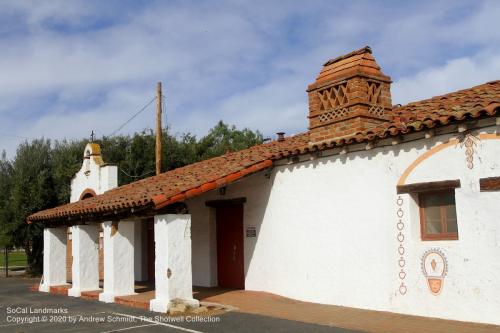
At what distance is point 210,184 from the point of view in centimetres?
1134

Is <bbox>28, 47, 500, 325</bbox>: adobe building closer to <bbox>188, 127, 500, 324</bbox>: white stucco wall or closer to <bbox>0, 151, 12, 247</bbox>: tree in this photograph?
<bbox>188, 127, 500, 324</bbox>: white stucco wall

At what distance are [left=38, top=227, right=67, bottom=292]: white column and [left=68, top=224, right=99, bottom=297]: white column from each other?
2.17 meters

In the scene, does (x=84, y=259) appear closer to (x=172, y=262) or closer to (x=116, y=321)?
(x=172, y=262)

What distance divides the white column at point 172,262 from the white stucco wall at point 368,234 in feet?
7.52

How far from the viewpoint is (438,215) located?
9062 millimetres

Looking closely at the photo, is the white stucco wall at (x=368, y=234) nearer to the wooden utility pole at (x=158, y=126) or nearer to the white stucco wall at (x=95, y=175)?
the white stucco wall at (x=95, y=175)

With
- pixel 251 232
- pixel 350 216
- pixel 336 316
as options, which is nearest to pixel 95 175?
pixel 251 232

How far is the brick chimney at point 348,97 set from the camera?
11055 mm

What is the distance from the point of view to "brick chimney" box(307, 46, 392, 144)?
11.1 metres

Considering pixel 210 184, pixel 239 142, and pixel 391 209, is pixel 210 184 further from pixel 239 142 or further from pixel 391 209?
pixel 239 142

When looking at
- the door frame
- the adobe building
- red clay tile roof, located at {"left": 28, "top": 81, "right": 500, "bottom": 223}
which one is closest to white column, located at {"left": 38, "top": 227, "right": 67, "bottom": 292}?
the adobe building

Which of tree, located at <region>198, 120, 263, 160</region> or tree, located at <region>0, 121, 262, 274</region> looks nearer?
tree, located at <region>0, 121, 262, 274</region>

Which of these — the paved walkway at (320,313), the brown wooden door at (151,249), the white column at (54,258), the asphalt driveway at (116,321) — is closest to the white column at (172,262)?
the asphalt driveway at (116,321)

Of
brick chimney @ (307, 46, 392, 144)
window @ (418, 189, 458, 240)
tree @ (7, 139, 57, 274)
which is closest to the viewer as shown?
window @ (418, 189, 458, 240)
